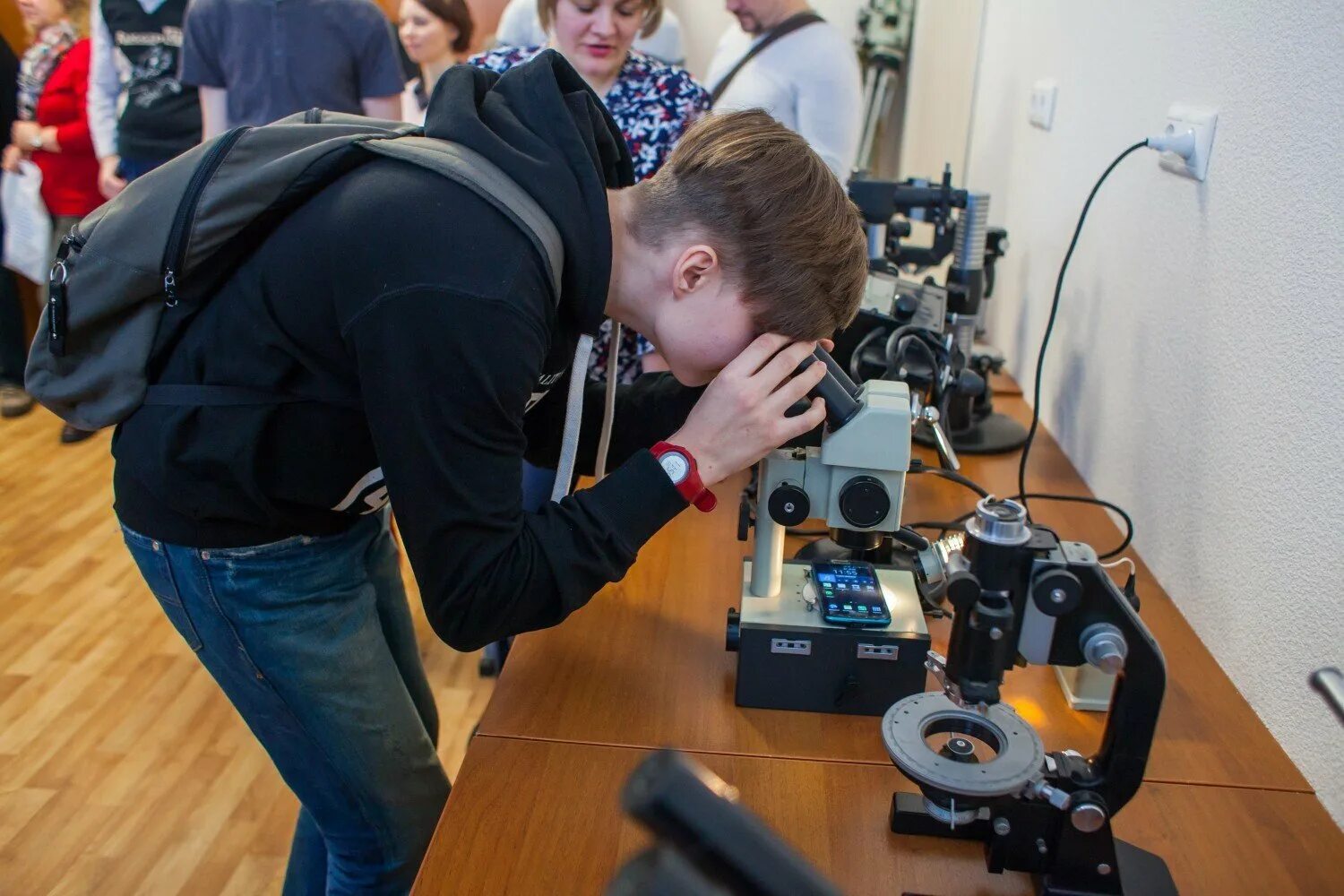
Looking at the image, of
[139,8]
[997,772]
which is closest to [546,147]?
[997,772]

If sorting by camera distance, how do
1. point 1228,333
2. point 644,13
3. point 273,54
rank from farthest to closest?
point 273,54 → point 644,13 → point 1228,333

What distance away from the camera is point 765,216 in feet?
2.94

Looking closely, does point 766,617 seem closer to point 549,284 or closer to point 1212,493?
point 549,284

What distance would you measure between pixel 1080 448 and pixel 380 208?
1.30 m

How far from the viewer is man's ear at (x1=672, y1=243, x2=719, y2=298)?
0.91 m

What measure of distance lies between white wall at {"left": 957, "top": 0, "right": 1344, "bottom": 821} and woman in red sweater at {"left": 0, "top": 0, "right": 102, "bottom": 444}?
3.07 meters

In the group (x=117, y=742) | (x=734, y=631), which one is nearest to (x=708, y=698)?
(x=734, y=631)

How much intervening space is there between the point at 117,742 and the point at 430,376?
5.57 ft

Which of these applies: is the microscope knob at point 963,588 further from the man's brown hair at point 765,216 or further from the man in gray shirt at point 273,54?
the man in gray shirt at point 273,54

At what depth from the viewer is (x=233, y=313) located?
91 centimetres

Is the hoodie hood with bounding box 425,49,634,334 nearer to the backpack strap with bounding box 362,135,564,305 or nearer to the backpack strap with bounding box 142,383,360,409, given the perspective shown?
the backpack strap with bounding box 362,135,564,305

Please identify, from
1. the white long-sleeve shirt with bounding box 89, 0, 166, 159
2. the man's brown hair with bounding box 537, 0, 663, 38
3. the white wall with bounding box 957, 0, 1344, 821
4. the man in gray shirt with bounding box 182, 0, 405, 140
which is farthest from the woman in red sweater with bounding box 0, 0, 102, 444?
the white wall with bounding box 957, 0, 1344, 821

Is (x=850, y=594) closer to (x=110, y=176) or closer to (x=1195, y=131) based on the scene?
(x=1195, y=131)

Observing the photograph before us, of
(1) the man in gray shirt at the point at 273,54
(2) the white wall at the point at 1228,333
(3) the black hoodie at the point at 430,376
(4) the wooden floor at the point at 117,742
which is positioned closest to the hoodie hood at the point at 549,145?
(3) the black hoodie at the point at 430,376
